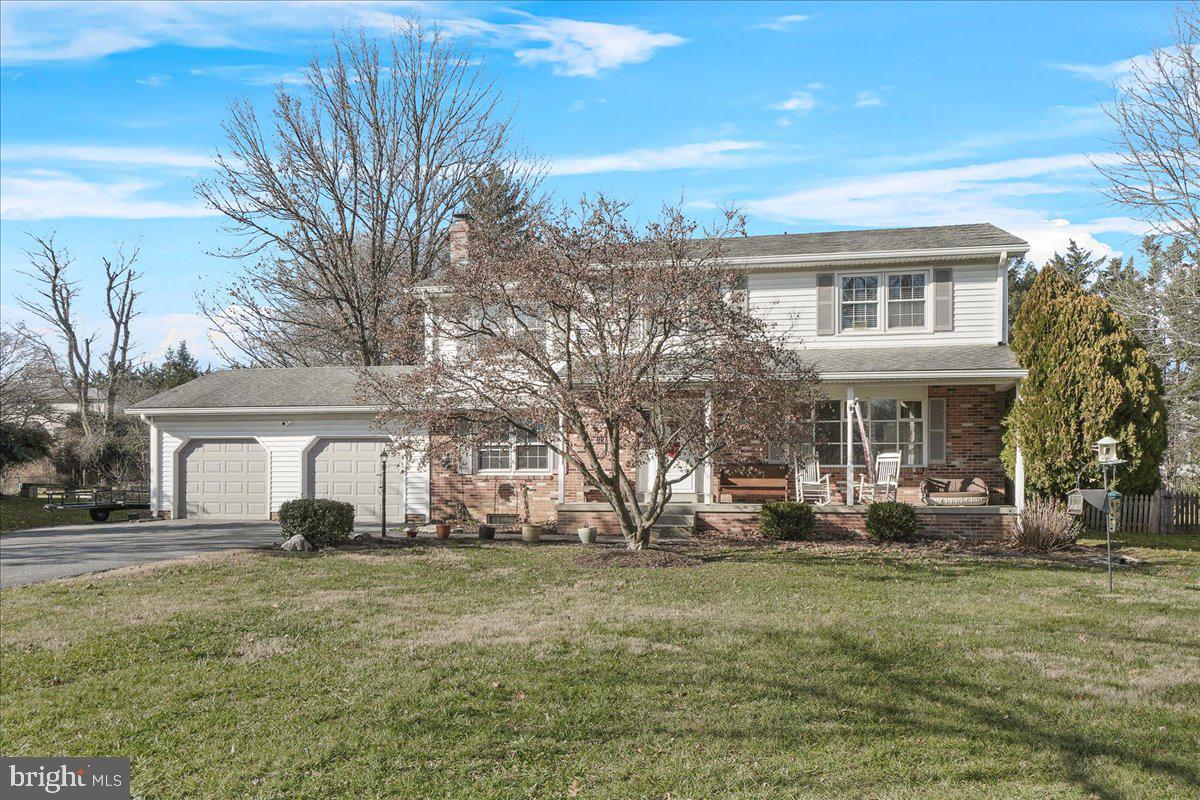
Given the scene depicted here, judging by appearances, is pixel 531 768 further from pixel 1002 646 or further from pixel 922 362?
pixel 922 362

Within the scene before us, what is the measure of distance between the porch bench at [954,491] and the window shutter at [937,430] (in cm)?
47

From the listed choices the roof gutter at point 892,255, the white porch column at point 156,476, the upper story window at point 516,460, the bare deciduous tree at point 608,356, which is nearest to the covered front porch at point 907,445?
the roof gutter at point 892,255

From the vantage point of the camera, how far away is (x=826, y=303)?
19.2 metres

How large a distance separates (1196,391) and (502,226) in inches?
774

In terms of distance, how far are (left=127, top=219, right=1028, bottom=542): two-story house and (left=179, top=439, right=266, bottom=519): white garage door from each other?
3 cm

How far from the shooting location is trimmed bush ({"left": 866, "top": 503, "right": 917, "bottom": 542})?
16.2m

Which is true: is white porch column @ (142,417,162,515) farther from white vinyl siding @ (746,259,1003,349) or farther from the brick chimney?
white vinyl siding @ (746,259,1003,349)

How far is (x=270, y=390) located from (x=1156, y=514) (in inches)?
770

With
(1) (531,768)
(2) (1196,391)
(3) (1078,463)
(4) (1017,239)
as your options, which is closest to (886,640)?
(1) (531,768)

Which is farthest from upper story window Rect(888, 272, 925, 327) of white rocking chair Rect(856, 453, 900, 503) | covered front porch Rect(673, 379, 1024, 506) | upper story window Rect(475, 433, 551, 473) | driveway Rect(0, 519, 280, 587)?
driveway Rect(0, 519, 280, 587)

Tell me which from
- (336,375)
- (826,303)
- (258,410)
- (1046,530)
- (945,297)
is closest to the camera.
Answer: (1046,530)

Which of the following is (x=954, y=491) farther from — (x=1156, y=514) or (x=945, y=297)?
(x=1156, y=514)

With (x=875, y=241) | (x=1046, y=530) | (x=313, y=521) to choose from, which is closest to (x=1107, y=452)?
(x=1046, y=530)

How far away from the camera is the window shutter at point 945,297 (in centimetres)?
1864
